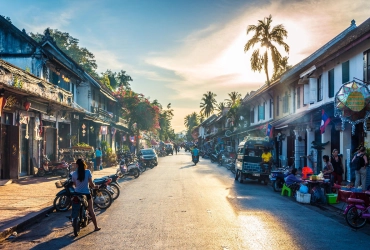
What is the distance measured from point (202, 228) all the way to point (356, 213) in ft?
12.7

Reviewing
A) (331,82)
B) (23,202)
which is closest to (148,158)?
(331,82)

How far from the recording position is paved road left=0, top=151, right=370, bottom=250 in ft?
24.8

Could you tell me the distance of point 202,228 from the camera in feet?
29.2

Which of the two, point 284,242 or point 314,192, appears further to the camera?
point 314,192

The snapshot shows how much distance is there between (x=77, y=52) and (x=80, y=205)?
53.5 meters

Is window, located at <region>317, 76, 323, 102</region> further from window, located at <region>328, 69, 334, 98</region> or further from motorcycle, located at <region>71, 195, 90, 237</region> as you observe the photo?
motorcycle, located at <region>71, 195, 90, 237</region>

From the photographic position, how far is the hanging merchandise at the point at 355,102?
1439cm

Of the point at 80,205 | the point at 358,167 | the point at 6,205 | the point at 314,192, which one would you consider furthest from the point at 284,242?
the point at 6,205

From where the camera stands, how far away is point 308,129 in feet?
79.4

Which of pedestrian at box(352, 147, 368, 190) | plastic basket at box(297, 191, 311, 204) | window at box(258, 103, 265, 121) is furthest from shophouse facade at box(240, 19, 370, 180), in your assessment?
plastic basket at box(297, 191, 311, 204)

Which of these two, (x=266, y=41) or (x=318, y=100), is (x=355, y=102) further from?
(x=266, y=41)

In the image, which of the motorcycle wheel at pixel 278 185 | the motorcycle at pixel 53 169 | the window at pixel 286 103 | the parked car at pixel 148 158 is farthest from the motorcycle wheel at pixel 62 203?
the window at pixel 286 103

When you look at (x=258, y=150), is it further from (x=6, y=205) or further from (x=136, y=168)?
(x=6, y=205)

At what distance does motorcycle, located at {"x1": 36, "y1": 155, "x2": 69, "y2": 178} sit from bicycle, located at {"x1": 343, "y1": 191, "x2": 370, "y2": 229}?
618 inches
